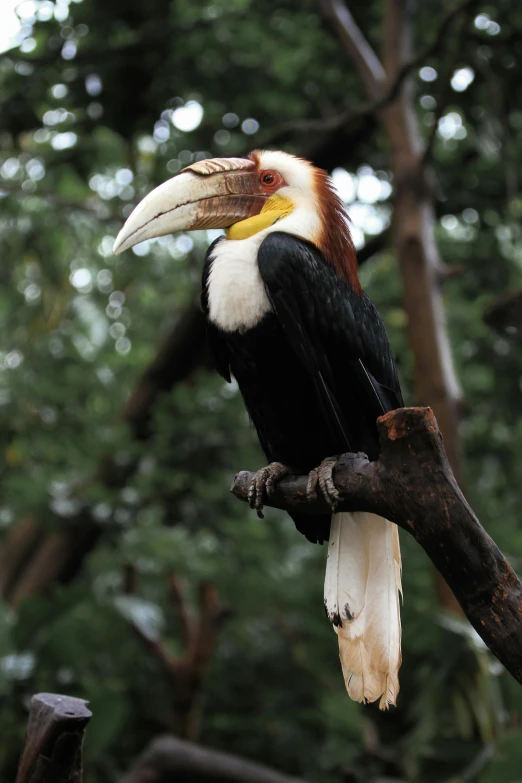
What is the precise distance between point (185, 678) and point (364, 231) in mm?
2706

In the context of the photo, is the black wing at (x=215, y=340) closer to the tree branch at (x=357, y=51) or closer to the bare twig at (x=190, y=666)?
the tree branch at (x=357, y=51)

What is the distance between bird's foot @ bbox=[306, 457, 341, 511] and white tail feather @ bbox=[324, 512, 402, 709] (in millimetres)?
165

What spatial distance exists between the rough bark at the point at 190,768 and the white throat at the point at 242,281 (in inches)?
76.1

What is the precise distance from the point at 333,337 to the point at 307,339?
6 cm

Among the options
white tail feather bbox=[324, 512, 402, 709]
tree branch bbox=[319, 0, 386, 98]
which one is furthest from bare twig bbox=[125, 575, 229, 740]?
white tail feather bbox=[324, 512, 402, 709]

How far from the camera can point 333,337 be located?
5.13ft

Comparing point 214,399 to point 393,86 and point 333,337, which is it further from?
point 333,337

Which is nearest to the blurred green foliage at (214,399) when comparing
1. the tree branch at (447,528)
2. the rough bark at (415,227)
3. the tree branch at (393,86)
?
the tree branch at (393,86)

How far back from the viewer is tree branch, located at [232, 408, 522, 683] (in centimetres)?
124

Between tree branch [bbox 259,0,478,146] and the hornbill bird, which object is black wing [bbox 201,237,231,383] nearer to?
the hornbill bird

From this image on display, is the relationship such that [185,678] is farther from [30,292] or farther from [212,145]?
[30,292]

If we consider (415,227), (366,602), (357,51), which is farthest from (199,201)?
(357,51)

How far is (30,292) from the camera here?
19.6 ft

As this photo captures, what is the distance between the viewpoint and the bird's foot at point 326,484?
1.40 metres
